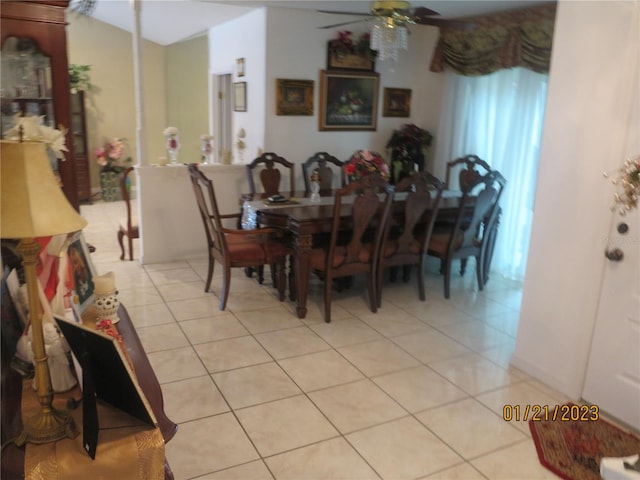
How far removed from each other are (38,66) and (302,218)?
190 centimetres

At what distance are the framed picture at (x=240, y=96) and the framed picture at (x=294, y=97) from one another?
21.5 inches

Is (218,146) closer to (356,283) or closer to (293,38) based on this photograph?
(293,38)

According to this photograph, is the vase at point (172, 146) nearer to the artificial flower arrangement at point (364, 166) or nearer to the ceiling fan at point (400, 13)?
the artificial flower arrangement at point (364, 166)

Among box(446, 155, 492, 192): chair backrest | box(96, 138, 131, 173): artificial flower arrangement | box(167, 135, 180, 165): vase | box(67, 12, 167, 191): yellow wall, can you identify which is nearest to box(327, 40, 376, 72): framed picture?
box(446, 155, 492, 192): chair backrest

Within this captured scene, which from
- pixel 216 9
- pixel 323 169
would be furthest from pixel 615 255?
pixel 216 9

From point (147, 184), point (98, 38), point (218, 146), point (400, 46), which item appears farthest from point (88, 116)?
point (400, 46)

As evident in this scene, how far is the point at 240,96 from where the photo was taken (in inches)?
215

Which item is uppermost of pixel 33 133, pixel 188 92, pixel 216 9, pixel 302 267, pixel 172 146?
pixel 216 9

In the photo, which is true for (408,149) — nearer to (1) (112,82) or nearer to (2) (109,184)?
(2) (109,184)

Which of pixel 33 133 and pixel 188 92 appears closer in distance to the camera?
pixel 33 133

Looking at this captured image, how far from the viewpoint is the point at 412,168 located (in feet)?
17.8

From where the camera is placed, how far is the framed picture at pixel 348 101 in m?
5.19

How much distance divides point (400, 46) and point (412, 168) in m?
2.27

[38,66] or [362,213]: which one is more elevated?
[38,66]
